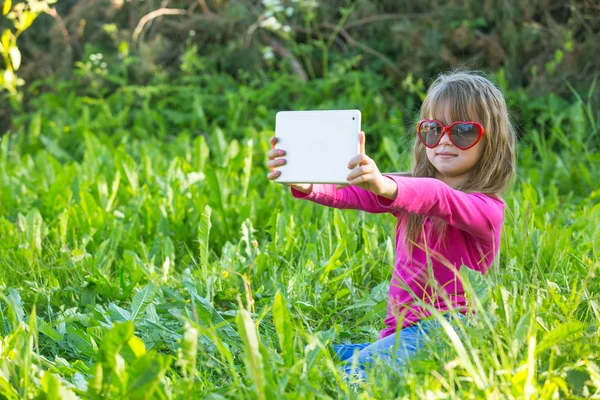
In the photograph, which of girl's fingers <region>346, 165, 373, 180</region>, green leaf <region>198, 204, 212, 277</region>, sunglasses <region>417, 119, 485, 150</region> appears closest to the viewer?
girl's fingers <region>346, 165, 373, 180</region>

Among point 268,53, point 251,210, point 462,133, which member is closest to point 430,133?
point 462,133

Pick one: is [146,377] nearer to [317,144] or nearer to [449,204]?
[317,144]

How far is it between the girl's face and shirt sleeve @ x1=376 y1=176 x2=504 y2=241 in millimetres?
109

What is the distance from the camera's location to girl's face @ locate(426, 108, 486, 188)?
2135 millimetres

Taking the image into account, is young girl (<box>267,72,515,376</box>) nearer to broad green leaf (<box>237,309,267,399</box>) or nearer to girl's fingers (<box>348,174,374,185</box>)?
girl's fingers (<box>348,174,374,185</box>)

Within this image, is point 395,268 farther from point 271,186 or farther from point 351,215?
point 271,186

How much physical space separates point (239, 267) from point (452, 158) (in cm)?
94

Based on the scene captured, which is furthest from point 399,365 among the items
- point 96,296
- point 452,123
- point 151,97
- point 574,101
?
point 151,97

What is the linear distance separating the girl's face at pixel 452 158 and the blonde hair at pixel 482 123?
0.05 feet

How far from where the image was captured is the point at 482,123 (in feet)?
7.11

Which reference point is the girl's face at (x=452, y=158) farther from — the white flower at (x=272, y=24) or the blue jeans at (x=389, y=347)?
the white flower at (x=272, y=24)

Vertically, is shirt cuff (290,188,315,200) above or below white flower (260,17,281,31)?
below

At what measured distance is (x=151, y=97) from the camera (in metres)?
5.82

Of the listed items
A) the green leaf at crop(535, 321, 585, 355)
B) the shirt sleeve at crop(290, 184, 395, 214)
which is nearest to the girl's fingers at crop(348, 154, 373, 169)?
the shirt sleeve at crop(290, 184, 395, 214)
